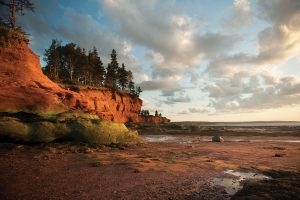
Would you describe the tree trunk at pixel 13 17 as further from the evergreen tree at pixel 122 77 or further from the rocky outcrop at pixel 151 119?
the rocky outcrop at pixel 151 119

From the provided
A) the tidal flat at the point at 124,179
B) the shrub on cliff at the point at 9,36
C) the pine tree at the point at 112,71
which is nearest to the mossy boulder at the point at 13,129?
the tidal flat at the point at 124,179

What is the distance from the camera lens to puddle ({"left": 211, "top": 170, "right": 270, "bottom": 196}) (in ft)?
23.4

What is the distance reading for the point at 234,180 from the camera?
26.9 feet

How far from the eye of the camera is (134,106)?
70.8 metres

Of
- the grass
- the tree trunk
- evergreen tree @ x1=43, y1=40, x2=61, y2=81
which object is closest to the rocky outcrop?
evergreen tree @ x1=43, y1=40, x2=61, y2=81

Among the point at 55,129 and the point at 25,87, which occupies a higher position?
the point at 25,87

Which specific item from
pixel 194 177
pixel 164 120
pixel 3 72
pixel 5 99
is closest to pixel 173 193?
pixel 194 177

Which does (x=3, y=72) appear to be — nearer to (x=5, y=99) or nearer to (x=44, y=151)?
(x=5, y=99)

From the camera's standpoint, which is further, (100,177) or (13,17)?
(13,17)

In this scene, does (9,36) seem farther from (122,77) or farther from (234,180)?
(122,77)

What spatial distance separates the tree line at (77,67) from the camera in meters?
53.9

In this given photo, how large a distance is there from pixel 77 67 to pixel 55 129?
4741cm

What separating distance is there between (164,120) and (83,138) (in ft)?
282

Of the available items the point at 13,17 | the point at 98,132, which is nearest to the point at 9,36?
the point at 13,17
